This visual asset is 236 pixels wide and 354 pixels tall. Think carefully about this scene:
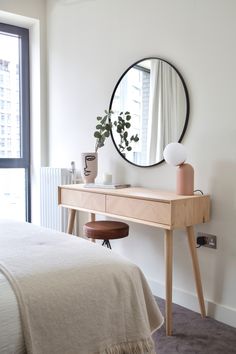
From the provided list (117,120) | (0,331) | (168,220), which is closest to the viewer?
(0,331)

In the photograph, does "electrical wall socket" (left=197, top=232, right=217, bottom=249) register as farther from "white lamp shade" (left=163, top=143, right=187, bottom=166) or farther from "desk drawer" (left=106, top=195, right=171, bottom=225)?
"white lamp shade" (left=163, top=143, right=187, bottom=166)

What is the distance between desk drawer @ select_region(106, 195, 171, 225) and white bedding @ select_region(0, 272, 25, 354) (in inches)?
47.2

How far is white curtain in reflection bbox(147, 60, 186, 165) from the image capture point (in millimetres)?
2502

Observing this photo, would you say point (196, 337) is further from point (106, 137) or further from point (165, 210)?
point (106, 137)

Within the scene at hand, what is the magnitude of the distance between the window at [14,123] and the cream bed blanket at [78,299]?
237 centimetres

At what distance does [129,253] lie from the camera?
294cm

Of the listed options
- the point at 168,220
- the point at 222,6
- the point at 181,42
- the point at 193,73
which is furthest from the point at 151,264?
the point at 222,6

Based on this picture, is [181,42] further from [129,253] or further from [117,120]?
[129,253]

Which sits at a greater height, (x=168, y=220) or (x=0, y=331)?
(x=168, y=220)

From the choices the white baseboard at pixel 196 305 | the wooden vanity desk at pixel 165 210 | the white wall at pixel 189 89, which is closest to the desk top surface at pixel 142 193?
the wooden vanity desk at pixel 165 210

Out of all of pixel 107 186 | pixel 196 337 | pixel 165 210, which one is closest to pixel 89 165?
pixel 107 186

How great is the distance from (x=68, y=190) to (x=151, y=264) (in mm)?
856

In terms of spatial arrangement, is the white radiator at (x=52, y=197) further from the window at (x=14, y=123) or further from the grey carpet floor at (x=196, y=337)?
the grey carpet floor at (x=196, y=337)

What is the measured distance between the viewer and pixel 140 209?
2.29m
